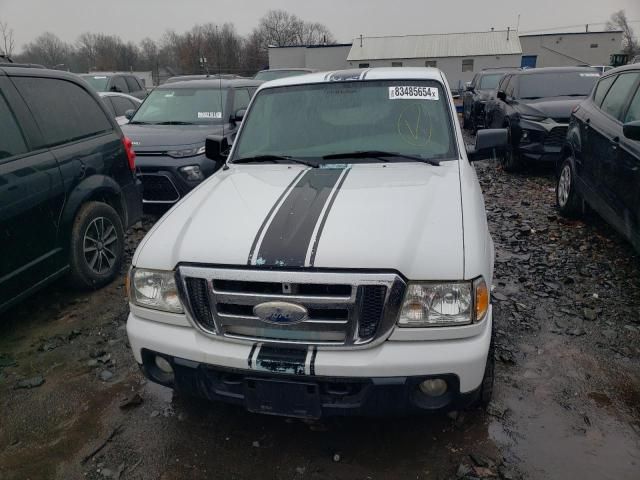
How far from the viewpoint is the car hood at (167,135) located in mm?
6277

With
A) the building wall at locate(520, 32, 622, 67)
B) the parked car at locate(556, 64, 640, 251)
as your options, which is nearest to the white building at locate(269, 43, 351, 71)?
the building wall at locate(520, 32, 622, 67)

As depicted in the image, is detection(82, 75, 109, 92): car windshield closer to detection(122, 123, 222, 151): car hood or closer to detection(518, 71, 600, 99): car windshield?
detection(122, 123, 222, 151): car hood

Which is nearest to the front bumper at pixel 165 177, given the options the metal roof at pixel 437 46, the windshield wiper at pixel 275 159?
the windshield wiper at pixel 275 159

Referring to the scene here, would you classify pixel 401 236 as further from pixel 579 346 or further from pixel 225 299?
pixel 579 346

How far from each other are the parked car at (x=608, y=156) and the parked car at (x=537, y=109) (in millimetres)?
1734

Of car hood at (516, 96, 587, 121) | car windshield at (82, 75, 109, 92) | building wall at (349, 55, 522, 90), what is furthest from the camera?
building wall at (349, 55, 522, 90)

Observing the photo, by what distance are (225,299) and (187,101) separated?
5980 mm

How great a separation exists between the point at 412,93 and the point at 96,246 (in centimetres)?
305

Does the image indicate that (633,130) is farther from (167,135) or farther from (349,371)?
(167,135)

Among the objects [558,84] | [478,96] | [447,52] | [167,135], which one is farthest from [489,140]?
[447,52]

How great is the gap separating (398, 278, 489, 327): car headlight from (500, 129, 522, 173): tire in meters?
6.99

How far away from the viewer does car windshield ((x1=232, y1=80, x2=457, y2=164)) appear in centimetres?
342

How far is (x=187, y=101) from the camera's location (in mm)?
7469

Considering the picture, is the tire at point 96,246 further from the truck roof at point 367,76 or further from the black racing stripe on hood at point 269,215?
the black racing stripe on hood at point 269,215
